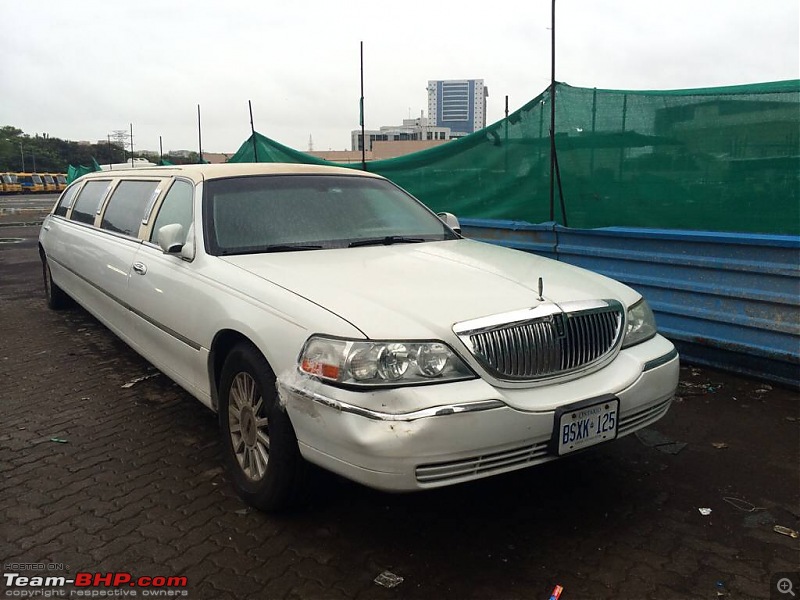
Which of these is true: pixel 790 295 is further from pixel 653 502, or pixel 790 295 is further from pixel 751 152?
pixel 653 502

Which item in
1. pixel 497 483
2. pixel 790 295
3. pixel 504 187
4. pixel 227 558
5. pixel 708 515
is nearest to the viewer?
pixel 227 558

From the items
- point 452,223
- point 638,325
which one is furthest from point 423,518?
point 452,223

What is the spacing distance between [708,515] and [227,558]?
7.12 feet

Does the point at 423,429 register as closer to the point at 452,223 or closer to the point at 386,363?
the point at 386,363

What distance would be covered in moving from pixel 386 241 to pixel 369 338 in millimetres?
1508

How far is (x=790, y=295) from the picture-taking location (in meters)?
4.45

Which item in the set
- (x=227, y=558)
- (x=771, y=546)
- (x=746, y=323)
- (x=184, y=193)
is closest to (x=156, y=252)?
(x=184, y=193)

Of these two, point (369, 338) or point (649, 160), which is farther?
point (649, 160)

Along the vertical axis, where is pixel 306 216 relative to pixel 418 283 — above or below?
above

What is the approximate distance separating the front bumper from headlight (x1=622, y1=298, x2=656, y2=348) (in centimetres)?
58

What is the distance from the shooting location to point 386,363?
2.42 m

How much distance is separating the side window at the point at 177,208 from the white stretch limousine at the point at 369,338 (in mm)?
16

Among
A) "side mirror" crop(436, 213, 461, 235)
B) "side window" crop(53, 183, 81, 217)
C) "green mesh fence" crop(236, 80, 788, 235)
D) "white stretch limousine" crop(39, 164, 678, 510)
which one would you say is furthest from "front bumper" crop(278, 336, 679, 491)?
"side window" crop(53, 183, 81, 217)

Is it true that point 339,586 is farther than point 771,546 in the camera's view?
No
